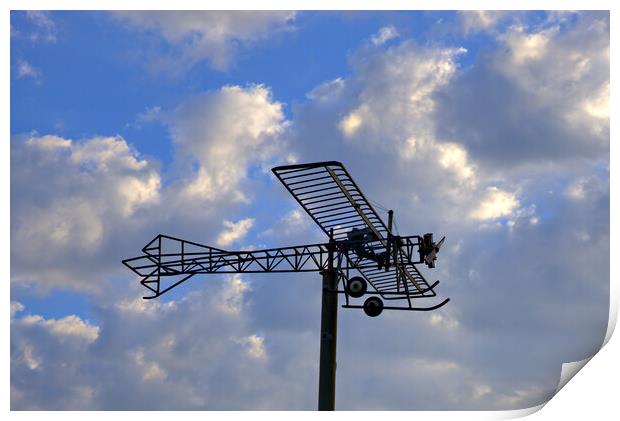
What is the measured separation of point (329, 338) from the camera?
76.7 ft

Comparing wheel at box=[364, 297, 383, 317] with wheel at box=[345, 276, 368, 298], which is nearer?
wheel at box=[345, 276, 368, 298]

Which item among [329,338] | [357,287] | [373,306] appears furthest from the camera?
[373,306]

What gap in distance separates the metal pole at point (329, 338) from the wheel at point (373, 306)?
87 cm

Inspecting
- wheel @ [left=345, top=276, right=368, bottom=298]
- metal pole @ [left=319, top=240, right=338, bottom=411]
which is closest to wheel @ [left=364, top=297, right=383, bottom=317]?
wheel @ [left=345, top=276, right=368, bottom=298]

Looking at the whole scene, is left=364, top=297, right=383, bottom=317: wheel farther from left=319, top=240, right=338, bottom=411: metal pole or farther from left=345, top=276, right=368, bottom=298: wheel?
left=319, top=240, right=338, bottom=411: metal pole

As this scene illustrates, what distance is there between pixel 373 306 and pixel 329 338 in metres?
1.54

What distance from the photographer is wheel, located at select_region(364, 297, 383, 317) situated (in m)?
23.8

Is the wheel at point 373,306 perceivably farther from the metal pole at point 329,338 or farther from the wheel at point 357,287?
the metal pole at point 329,338

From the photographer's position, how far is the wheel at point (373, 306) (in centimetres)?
2380

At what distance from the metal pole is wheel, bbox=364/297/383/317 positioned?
0.87 meters

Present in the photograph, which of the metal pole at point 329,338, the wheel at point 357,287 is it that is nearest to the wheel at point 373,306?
the wheel at point 357,287

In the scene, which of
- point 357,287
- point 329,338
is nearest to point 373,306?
point 357,287

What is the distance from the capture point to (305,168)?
20672mm

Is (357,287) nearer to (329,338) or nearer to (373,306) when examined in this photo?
(373,306)
